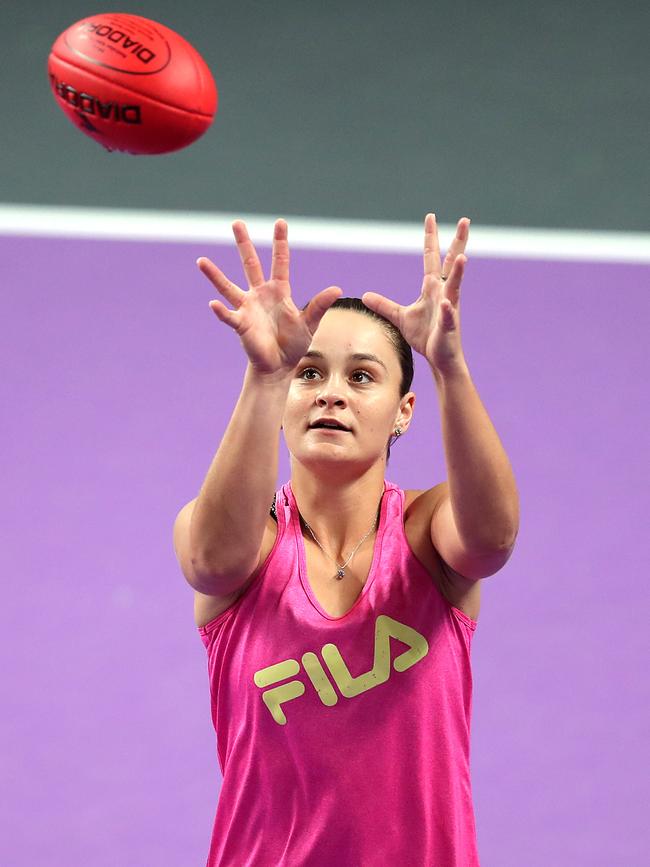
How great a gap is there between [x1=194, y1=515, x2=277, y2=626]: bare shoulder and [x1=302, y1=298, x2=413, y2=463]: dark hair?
0.35 m

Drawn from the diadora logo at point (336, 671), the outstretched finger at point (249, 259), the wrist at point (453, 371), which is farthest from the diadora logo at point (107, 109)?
the diadora logo at point (336, 671)

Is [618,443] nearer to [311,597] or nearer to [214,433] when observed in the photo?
[214,433]

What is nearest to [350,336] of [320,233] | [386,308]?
[386,308]

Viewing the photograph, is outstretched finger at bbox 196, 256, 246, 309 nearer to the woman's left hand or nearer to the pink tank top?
the woman's left hand

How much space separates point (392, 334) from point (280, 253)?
13.3 inches

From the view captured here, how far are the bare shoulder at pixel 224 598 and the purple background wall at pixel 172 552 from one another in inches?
61.0

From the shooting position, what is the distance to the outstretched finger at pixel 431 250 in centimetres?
215

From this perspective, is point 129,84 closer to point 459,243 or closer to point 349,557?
point 459,243

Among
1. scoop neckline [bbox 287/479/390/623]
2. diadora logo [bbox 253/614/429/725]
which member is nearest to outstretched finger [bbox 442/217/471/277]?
scoop neckline [bbox 287/479/390/623]

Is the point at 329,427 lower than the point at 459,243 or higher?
lower

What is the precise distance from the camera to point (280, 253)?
214cm

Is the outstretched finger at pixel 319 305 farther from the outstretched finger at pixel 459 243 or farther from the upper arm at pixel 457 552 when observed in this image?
the upper arm at pixel 457 552

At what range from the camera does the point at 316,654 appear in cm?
218

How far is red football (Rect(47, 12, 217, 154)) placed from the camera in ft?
8.24
